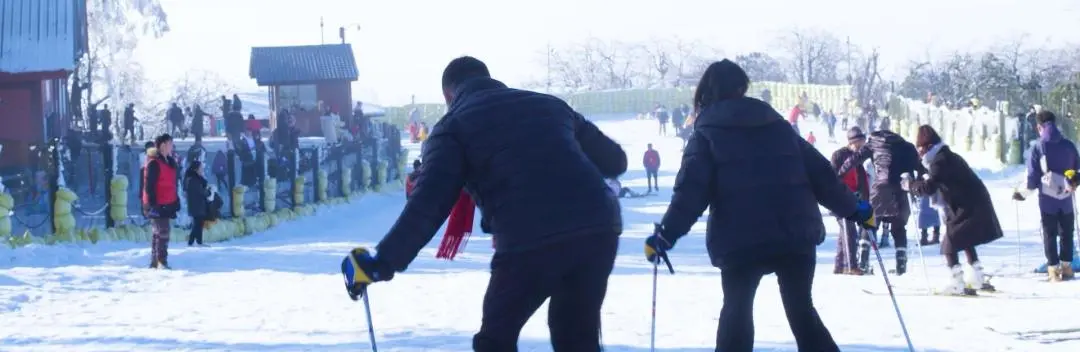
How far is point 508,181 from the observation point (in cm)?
509

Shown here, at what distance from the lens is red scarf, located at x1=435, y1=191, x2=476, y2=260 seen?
5520 mm

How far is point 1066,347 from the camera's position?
8.24 m

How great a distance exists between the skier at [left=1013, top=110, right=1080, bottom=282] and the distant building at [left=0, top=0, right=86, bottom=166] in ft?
73.7

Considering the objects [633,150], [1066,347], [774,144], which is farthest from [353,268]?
[633,150]

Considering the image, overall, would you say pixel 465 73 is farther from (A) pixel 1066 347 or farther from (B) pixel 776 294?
(B) pixel 776 294

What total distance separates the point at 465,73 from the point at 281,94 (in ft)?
161

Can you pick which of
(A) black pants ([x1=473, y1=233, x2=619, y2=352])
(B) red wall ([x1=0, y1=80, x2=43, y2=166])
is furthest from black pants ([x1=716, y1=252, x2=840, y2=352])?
(B) red wall ([x1=0, y1=80, x2=43, y2=166])

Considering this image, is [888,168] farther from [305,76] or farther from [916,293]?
[305,76]

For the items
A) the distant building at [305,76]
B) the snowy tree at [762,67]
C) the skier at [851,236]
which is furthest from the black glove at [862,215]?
the snowy tree at [762,67]

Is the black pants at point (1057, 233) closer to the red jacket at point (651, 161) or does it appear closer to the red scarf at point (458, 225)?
the red scarf at point (458, 225)

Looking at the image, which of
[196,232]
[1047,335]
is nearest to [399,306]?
[1047,335]

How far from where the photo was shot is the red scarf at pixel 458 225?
5.52 m

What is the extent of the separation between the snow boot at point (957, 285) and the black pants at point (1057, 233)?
1.39 m

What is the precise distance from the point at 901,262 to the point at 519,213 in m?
9.61
